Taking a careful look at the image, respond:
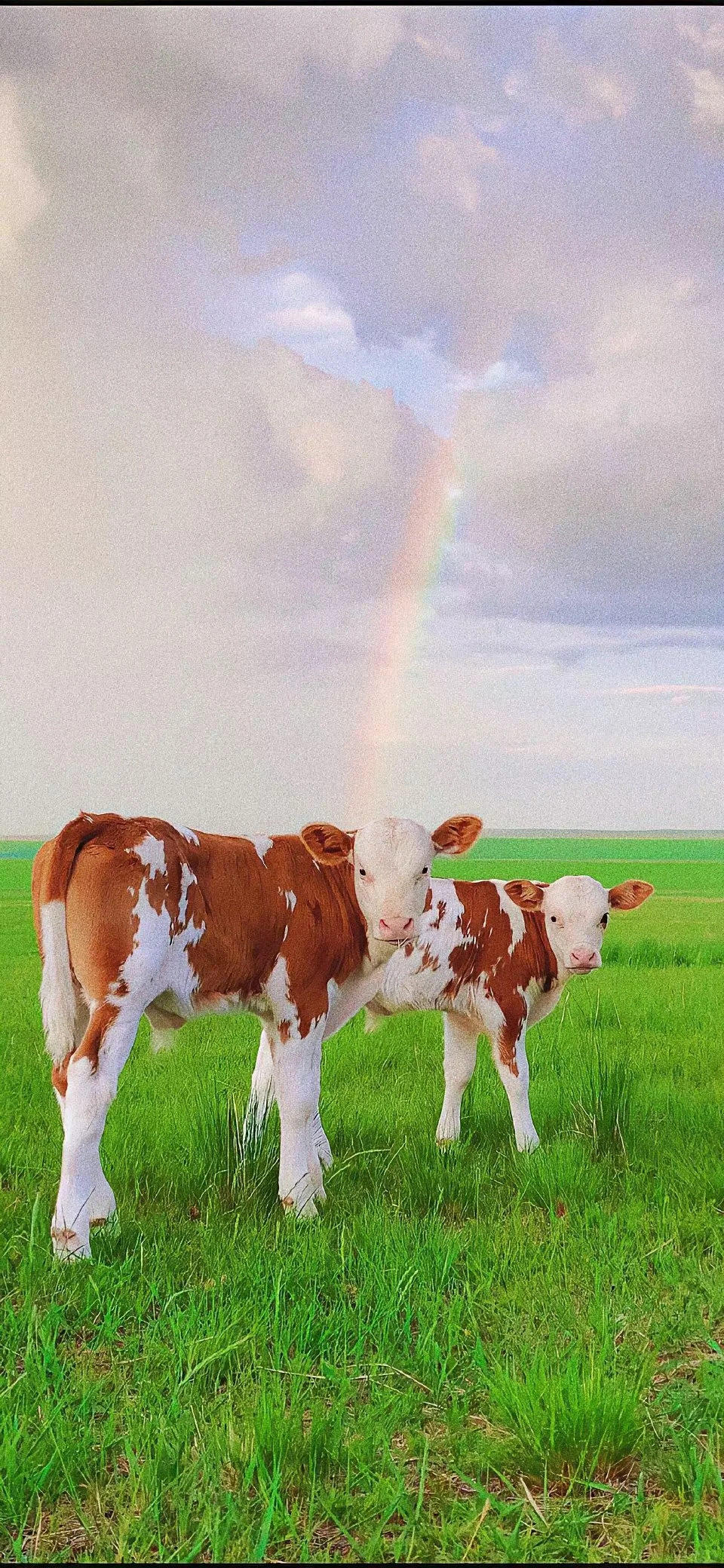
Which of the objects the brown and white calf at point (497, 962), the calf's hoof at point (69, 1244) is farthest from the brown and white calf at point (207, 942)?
the brown and white calf at point (497, 962)

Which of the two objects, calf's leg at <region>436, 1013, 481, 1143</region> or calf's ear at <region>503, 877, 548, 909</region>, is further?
calf's ear at <region>503, 877, 548, 909</region>

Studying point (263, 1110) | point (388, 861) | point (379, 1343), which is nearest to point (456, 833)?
point (388, 861)

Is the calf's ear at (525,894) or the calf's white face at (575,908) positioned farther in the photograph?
the calf's ear at (525,894)

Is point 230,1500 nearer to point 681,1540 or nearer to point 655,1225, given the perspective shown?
point 681,1540

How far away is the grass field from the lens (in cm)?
328

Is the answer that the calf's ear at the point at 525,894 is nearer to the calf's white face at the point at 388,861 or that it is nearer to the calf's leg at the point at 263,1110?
the calf's white face at the point at 388,861

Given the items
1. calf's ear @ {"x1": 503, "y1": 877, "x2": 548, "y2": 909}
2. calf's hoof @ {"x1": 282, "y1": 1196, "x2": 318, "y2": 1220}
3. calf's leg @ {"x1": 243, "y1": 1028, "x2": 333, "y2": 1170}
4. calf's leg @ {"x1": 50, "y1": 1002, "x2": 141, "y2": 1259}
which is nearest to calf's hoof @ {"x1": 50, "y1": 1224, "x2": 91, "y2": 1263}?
calf's leg @ {"x1": 50, "y1": 1002, "x2": 141, "y2": 1259}

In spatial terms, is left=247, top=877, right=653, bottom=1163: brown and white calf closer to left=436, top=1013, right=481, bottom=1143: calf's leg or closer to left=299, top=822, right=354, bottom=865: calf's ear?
left=436, top=1013, right=481, bottom=1143: calf's leg

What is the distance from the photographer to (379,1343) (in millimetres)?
4340

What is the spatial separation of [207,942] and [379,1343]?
7.73 ft

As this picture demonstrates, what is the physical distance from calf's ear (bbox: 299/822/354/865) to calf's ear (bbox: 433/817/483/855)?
1.84 feet

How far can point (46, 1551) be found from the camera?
3154 mm

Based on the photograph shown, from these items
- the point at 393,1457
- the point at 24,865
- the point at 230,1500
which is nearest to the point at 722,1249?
the point at 393,1457

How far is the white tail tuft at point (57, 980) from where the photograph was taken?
570 cm
